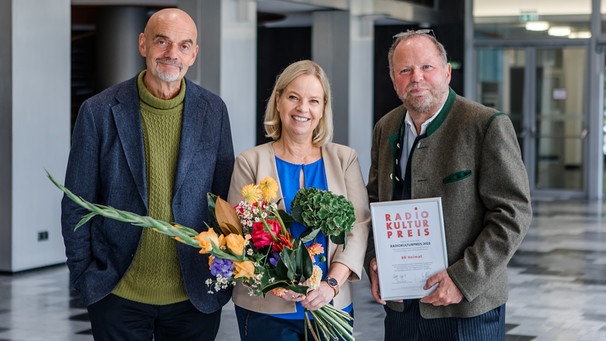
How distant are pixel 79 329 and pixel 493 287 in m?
4.57

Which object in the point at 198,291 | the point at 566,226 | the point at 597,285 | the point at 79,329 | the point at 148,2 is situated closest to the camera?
the point at 198,291

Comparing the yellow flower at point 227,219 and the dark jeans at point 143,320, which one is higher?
the yellow flower at point 227,219

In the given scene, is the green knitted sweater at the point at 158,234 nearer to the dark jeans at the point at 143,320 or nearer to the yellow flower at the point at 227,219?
the dark jeans at the point at 143,320

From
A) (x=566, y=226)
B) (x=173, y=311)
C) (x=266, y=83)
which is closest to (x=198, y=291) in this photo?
(x=173, y=311)

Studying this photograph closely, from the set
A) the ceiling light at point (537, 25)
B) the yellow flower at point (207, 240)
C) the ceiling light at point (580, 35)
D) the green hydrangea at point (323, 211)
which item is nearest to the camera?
the yellow flower at point (207, 240)

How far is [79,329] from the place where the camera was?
7.18 meters

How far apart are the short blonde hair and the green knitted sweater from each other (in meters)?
0.33

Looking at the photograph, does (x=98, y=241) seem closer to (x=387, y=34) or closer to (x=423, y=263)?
(x=423, y=263)

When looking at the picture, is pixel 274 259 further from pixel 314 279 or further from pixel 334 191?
pixel 334 191

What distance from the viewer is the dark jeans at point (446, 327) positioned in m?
3.25

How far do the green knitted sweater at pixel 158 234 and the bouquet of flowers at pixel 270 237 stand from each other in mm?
368

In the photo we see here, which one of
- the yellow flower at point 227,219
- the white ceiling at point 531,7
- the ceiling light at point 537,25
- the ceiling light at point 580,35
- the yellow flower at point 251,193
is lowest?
the yellow flower at point 227,219

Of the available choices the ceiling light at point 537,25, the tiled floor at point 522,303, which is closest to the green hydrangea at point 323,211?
the tiled floor at point 522,303

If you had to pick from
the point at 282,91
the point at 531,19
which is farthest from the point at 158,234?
the point at 531,19
